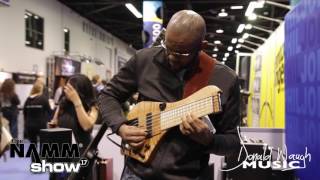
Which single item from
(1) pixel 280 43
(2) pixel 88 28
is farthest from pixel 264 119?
(2) pixel 88 28

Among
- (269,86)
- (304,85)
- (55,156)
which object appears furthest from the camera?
(269,86)

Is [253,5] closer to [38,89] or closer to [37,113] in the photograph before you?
[38,89]

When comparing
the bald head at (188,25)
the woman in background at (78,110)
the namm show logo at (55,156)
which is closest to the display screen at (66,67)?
the woman in background at (78,110)

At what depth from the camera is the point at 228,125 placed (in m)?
1.46

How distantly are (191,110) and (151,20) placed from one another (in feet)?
16.9

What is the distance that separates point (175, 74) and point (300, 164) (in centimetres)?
189

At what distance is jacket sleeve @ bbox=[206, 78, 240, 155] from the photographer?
55.9 inches

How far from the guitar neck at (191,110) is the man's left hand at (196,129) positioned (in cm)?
3

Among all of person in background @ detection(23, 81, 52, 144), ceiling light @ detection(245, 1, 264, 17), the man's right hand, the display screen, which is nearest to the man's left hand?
the man's right hand

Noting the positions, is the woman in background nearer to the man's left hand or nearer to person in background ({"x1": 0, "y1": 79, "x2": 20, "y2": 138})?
the man's left hand

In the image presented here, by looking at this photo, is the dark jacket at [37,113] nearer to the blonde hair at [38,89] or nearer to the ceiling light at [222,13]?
the blonde hair at [38,89]

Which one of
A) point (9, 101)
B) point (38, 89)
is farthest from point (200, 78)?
point (9, 101)

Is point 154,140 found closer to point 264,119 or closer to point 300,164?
point 300,164

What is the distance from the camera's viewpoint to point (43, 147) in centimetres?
306
